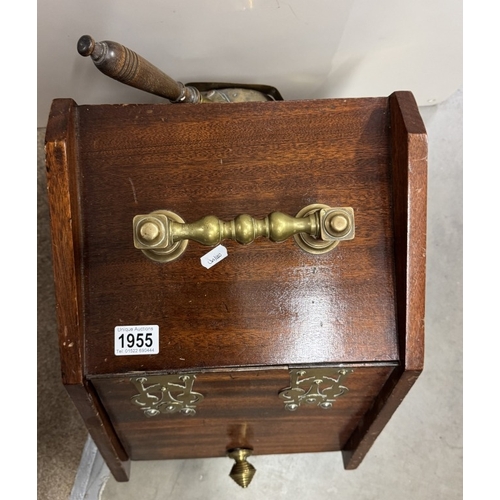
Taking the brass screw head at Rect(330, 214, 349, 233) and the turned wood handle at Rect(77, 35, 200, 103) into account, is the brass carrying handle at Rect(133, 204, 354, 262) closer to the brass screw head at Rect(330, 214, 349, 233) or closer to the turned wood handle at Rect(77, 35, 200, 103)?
the brass screw head at Rect(330, 214, 349, 233)

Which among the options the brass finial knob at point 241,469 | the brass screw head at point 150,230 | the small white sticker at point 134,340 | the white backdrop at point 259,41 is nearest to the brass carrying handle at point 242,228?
the brass screw head at point 150,230

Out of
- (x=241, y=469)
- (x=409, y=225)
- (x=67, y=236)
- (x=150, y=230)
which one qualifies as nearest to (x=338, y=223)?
(x=409, y=225)

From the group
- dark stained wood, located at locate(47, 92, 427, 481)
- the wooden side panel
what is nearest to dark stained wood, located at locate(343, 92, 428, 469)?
dark stained wood, located at locate(47, 92, 427, 481)

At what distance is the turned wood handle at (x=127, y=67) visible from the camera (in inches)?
21.0

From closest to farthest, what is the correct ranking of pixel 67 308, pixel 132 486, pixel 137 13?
pixel 67 308 < pixel 137 13 < pixel 132 486

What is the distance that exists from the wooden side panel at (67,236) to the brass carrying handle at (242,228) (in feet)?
0.26

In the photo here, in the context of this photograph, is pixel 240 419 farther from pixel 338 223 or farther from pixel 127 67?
pixel 127 67

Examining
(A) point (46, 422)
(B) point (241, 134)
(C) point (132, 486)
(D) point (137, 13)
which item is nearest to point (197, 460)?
(C) point (132, 486)

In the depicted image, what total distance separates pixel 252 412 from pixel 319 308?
0.25m

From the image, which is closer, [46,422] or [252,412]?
[252,412]

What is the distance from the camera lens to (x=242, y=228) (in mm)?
539

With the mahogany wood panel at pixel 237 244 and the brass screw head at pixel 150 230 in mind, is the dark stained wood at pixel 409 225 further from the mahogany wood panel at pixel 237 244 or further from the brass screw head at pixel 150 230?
the brass screw head at pixel 150 230

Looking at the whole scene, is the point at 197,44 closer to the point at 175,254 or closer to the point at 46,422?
the point at 175,254
